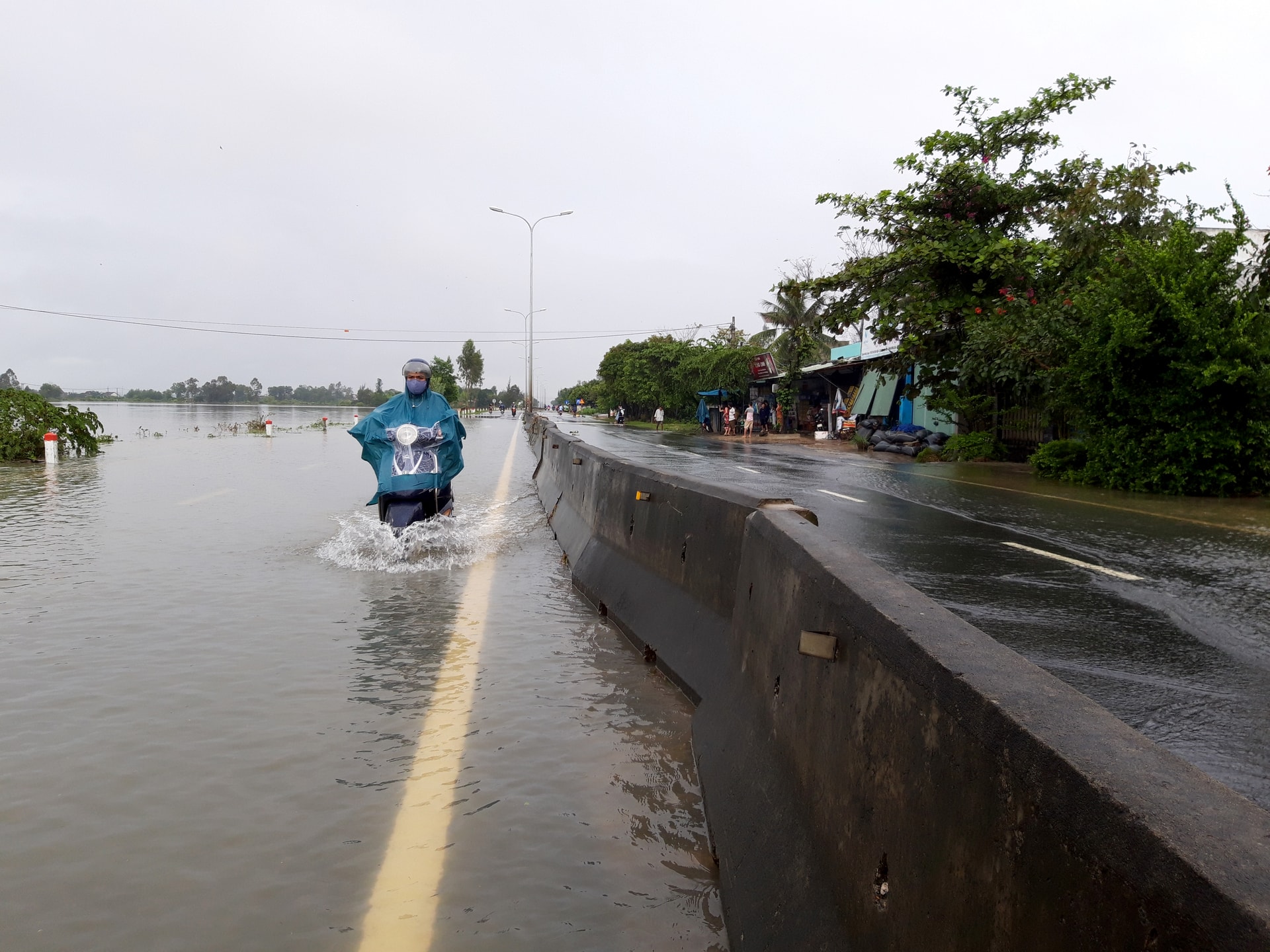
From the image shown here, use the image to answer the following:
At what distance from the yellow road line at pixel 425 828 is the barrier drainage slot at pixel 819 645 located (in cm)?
124

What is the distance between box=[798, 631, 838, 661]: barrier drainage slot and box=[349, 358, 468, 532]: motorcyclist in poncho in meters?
6.65

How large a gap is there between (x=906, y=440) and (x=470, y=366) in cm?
13843

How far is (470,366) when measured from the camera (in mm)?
164875

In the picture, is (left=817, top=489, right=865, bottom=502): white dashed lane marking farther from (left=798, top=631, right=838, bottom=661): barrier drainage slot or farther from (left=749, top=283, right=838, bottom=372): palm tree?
(left=749, top=283, right=838, bottom=372): palm tree

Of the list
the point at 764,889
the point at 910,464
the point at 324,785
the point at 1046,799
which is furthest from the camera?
the point at 910,464

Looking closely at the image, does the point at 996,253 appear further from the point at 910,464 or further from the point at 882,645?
the point at 882,645

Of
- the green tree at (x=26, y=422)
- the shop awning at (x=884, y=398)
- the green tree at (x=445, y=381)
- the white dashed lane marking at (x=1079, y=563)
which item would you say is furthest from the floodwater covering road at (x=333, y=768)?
the green tree at (x=445, y=381)

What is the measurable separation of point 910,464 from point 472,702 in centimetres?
2231

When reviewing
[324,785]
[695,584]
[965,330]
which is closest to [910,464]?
[965,330]

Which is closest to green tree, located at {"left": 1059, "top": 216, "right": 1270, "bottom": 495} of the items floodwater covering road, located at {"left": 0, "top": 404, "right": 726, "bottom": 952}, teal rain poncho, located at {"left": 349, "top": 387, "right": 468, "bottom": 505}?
teal rain poncho, located at {"left": 349, "top": 387, "right": 468, "bottom": 505}

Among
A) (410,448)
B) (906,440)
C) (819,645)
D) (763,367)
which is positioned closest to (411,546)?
(410,448)

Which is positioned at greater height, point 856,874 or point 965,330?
point 965,330

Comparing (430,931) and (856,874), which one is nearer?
(856,874)

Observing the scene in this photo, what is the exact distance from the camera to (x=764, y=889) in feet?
8.40
